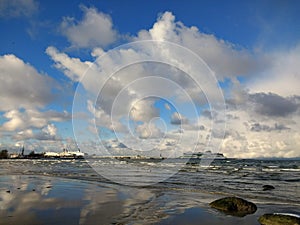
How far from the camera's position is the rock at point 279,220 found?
1084cm

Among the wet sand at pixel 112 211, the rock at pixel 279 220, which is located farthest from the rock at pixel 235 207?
the rock at pixel 279 220

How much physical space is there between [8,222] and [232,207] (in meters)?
9.82

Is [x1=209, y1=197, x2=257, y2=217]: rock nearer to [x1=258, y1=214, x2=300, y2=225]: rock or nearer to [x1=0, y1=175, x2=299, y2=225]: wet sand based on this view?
[x1=0, y1=175, x2=299, y2=225]: wet sand

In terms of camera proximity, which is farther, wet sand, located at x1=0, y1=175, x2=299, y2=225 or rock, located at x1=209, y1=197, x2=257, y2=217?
rock, located at x1=209, y1=197, x2=257, y2=217

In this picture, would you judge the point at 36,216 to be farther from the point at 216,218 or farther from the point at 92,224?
the point at 216,218

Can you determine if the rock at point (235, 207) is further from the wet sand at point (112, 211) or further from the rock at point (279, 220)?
the rock at point (279, 220)

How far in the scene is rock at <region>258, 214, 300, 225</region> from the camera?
35.6 feet

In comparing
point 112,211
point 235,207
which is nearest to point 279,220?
point 235,207

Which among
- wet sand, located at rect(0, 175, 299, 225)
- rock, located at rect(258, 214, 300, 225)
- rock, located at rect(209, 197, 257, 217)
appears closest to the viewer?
rock, located at rect(258, 214, 300, 225)

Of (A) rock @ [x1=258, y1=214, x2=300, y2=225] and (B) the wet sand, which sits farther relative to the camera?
(B) the wet sand

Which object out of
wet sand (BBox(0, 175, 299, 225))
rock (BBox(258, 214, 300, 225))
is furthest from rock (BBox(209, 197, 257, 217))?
rock (BBox(258, 214, 300, 225))

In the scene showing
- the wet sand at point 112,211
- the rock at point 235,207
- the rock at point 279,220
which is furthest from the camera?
the rock at point 235,207

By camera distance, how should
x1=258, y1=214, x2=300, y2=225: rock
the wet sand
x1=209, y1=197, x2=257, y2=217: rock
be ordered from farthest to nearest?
x1=209, y1=197, x2=257, y2=217: rock < the wet sand < x1=258, y1=214, x2=300, y2=225: rock

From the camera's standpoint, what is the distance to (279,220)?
11.1m
